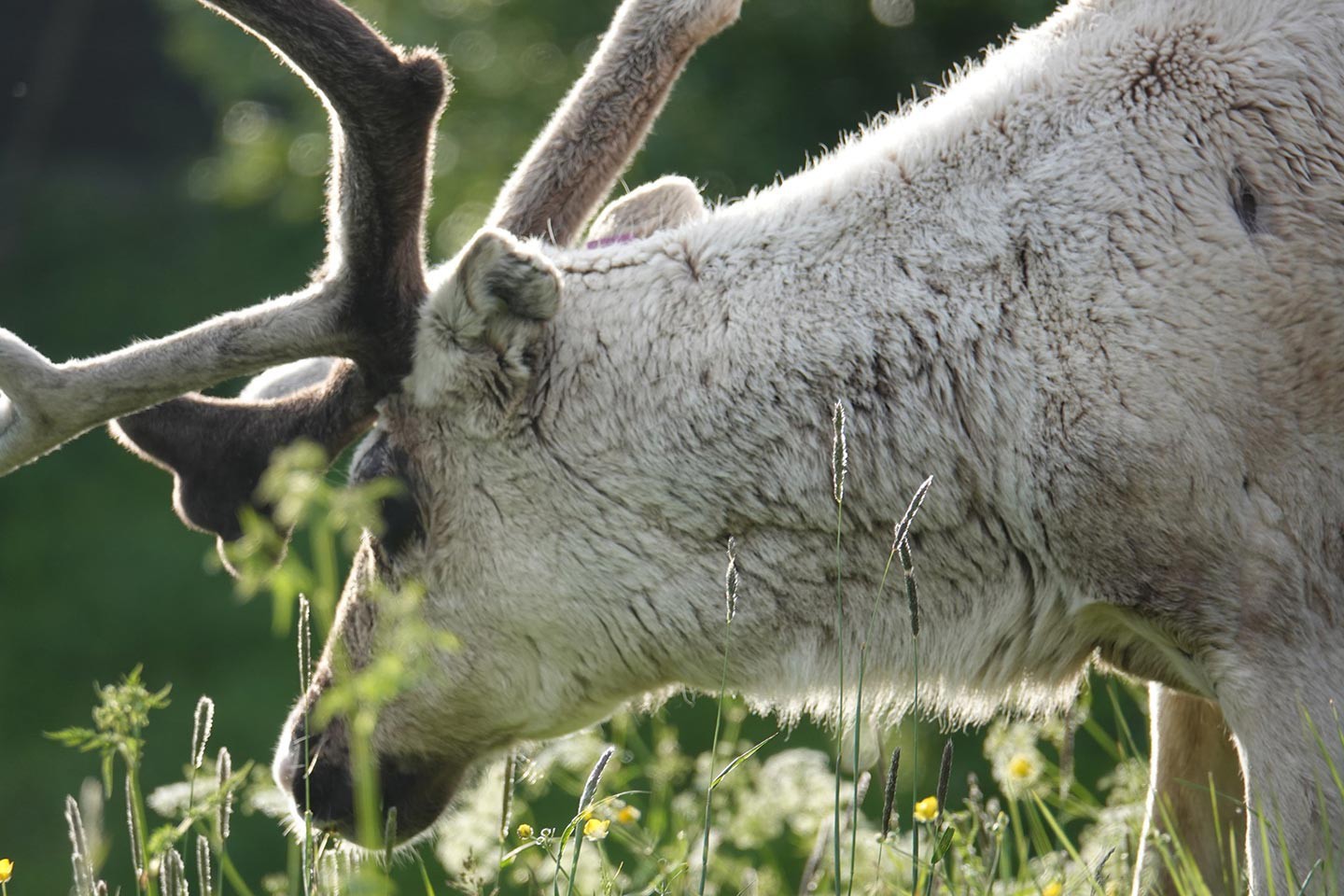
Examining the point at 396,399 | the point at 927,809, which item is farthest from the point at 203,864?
the point at 927,809

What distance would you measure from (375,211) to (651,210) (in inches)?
27.4

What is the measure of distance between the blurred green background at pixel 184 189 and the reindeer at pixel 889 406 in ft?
6.79

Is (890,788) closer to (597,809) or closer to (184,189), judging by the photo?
(597,809)

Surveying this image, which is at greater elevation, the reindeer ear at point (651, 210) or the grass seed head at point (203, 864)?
the reindeer ear at point (651, 210)

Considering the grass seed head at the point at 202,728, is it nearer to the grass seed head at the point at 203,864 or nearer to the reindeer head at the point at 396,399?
the grass seed head at the point at 203,864

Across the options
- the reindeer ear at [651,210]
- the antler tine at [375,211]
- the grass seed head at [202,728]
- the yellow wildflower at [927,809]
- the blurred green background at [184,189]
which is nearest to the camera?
the grass seed head at [202,728]

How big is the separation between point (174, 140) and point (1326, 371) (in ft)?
51.6

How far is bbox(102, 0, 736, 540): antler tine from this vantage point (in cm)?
314

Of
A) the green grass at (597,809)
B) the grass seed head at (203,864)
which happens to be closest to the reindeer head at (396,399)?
the green grass at (597,809)

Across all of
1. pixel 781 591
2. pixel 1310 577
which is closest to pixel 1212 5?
pixel 1310 577

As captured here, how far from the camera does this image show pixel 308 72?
3.03 m

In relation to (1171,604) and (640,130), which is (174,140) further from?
(1171,604)

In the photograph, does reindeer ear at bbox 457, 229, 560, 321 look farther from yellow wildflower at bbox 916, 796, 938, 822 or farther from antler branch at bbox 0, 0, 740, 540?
yellow wildflower at bbox 916, 796, 938, 822

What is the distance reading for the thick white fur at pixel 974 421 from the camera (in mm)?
2627
